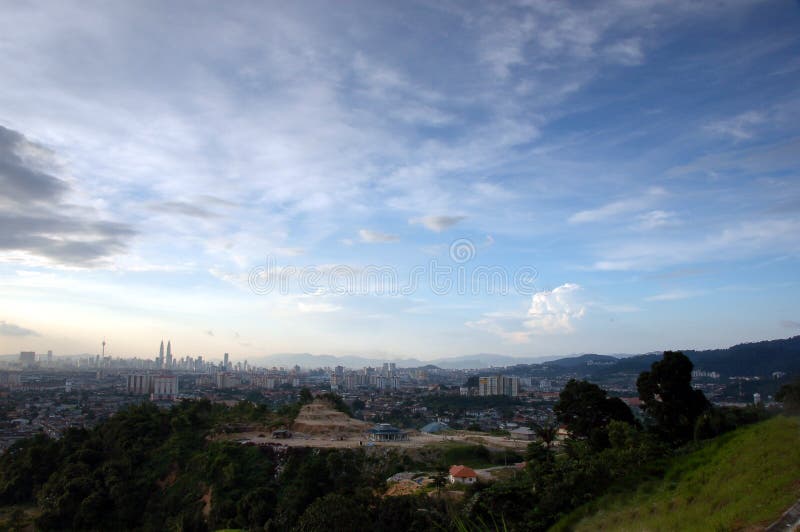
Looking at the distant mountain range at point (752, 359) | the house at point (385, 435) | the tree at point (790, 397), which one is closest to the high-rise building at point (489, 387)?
the distant mountain range at point (752, 359)

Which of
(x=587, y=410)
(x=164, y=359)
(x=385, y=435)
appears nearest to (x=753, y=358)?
(x=385, y=435)

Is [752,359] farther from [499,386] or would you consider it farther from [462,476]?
[462,476]

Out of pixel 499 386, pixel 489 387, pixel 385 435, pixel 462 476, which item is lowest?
pixel 489 387

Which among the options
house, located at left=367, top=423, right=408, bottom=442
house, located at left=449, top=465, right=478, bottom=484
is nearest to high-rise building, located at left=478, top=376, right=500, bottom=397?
house, located at left=367, top=423, right=408, bottom=442

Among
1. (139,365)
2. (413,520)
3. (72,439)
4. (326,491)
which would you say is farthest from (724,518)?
(139,365)

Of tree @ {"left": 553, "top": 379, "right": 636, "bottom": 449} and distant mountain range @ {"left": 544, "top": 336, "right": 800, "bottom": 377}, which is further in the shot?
distant mountain range @ {"left": 544, "top": 336, "right": 800, "bottom": 377}

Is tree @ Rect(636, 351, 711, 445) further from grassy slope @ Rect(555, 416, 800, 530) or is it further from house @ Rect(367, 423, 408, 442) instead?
house @ Rect(367, 423, 408, 442)

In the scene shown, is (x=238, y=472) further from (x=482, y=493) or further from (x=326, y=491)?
(x=482, y=493)
